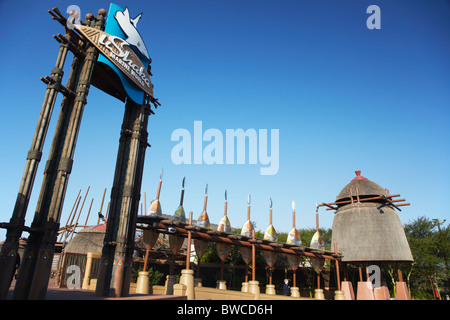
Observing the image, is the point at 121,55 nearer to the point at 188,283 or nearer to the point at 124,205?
the point at 124,205

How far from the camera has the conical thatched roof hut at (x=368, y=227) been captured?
73.2 ft

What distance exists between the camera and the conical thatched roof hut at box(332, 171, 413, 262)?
73.2 ft

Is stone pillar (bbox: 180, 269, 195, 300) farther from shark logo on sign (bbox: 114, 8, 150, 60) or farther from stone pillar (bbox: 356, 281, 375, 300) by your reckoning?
stone pillar (bbox: 356, 281, 375, 300)

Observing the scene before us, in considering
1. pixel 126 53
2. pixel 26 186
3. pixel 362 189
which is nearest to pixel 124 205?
pixel 26 186

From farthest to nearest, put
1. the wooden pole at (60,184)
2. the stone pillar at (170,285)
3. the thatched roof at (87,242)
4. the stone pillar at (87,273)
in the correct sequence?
the thatched roof at (87,242) < the stone pillar at (87,273) < the stone pillar at (170,285) < the wooden pole at (60,184)

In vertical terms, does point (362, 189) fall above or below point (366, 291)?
above

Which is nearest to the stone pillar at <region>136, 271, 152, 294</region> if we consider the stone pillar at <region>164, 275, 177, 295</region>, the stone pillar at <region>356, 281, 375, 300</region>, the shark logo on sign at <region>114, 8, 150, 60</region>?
the stone pillar at <region>164, 275, 177, 295</region>

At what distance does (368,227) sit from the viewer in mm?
23359

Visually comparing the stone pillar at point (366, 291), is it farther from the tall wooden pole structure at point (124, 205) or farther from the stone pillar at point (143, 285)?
the tall wooden pole structure at point (124, 205)

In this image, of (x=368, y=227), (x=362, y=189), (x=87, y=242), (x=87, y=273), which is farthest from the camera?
(x=362, y=189)

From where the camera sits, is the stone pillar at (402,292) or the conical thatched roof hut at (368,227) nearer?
the stone pillar at (402,292)

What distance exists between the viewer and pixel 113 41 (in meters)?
12.5

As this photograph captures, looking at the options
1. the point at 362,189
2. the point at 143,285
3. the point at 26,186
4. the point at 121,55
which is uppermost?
the point at 121,55

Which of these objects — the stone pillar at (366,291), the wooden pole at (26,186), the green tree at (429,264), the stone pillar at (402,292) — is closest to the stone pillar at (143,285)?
the wooden pole at (26,186)
